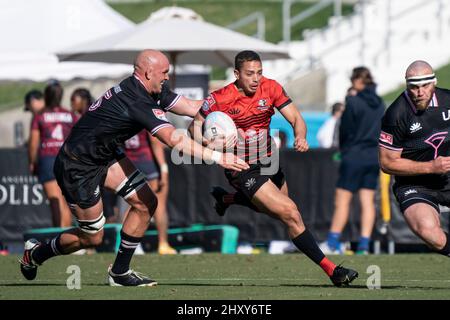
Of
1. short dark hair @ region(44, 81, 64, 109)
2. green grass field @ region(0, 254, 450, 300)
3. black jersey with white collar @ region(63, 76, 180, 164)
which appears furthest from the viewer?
short dark hair @ region(44, 81, 64, 109)

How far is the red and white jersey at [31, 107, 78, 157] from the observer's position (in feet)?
55.0

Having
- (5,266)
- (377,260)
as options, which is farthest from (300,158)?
(5,266)

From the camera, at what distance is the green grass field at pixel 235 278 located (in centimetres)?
1030

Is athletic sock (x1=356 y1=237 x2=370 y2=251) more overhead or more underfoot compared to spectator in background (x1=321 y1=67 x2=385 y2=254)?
more underfoot

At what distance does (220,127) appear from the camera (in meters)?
10.8

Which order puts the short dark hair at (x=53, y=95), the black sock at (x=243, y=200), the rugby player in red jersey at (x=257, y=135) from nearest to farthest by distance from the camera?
the rugby player in red jersey at (x=257, y=135)
the black sock at (x=243, y=200)
the short dark hair at (x=53, y=95)

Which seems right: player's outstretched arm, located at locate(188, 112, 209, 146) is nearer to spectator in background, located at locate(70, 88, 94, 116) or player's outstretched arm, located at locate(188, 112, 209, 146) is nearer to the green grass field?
the green grass field

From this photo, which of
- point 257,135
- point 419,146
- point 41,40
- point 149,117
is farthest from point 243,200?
point 41,40

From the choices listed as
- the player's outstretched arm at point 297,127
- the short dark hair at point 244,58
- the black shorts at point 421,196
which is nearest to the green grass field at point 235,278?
the black shorts at point 421,196

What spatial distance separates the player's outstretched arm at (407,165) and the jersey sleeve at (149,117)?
1.95 m

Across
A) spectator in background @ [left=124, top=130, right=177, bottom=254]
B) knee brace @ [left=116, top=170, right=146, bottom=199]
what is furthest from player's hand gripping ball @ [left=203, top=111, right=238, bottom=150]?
spectator in background @ [left=124, top=130, right=177, bottom=254]

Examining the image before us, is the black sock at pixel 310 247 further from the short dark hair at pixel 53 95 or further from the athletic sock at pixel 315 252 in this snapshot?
the short dark hair at pixel 53 95

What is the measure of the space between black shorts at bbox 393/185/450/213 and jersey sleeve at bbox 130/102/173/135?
7.13 feet

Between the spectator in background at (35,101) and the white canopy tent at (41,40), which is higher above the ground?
the white canopy tent at (41,40)
